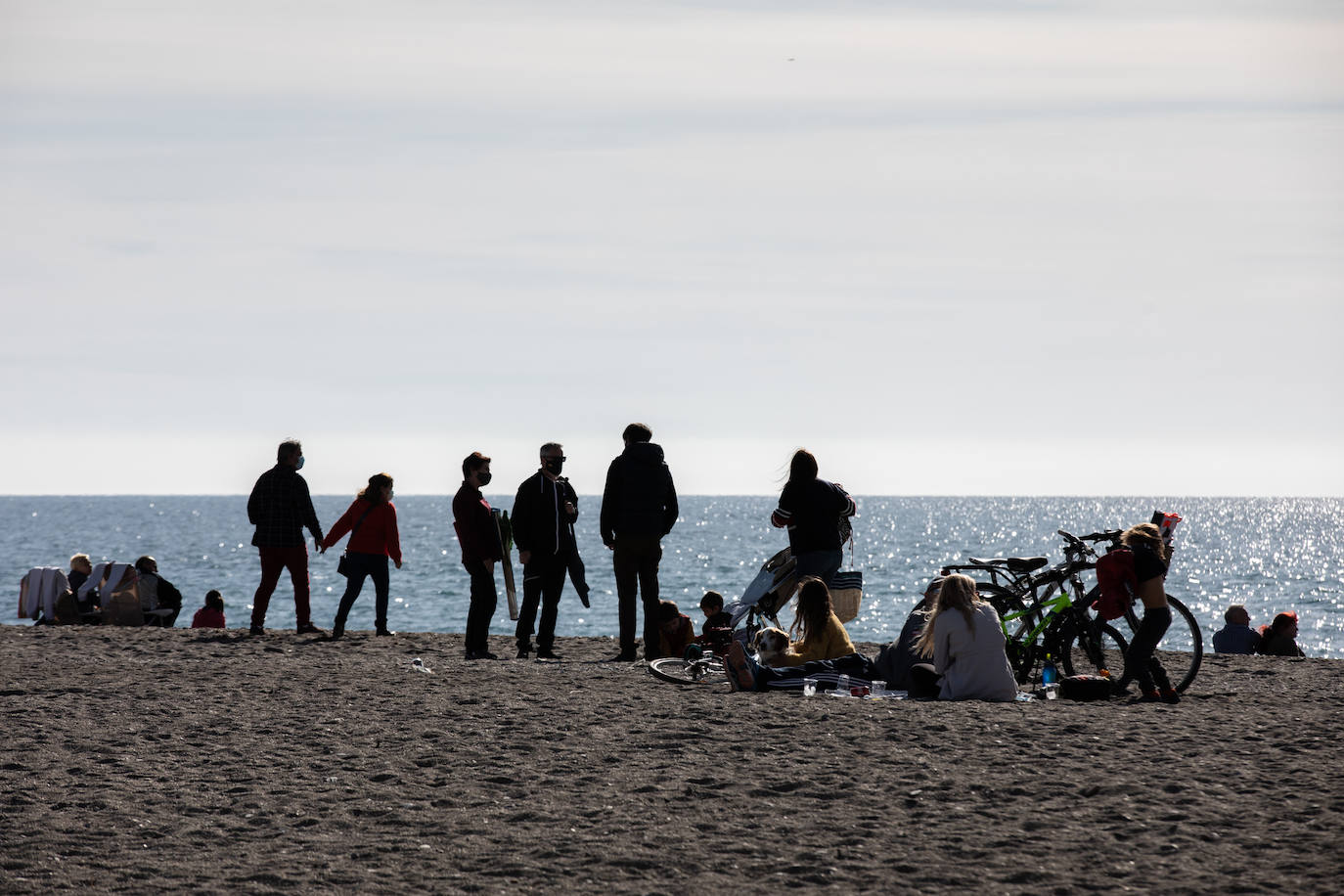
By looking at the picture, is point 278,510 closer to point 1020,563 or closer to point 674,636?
point 674,636

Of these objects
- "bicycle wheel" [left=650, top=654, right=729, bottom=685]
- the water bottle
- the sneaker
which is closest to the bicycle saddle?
the water bottle

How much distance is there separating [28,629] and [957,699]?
34.8ft

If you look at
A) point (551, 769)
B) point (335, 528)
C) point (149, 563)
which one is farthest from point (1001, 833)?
point (149, 563)

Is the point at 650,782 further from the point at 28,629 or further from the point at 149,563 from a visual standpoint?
the point at 149,563

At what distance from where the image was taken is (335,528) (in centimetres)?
1459

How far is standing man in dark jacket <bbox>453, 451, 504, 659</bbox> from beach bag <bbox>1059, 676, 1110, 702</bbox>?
5.16 metres

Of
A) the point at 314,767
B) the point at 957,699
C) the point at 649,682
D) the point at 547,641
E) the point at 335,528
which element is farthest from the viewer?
the point at 335,528

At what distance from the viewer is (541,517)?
12172 millimetres

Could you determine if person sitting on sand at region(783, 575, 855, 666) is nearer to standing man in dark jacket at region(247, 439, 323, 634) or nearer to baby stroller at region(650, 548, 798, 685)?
baby stroller at region(650, 548, 798, 685)

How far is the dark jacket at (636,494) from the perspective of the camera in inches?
473

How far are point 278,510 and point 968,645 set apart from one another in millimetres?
7815

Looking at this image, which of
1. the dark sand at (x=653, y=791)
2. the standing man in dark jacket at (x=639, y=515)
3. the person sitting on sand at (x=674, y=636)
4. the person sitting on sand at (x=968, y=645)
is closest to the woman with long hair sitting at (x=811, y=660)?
the dark sand at (x=653, y=791)

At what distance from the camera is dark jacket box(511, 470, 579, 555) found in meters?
12.1

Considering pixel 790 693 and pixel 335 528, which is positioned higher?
pixel 335 528
